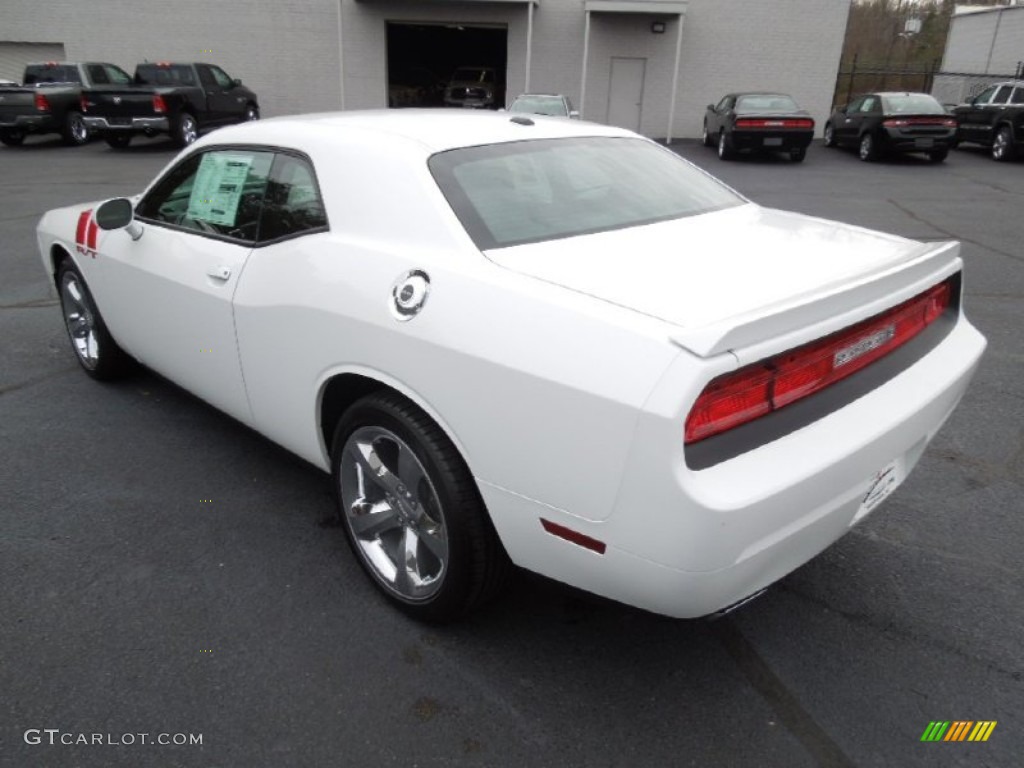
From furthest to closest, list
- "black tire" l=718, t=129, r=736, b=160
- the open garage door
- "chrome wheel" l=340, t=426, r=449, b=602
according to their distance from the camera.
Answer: the open garage door
"black tire" l=718, t=129, r=736, b=160
"chrome wheel" l=340, t=426, r=449, b=602

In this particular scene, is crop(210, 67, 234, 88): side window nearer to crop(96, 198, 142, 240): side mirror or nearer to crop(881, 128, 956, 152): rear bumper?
crop(881, 128, 956, 152): rear bumper

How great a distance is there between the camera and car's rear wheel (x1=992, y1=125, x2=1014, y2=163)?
1691cm

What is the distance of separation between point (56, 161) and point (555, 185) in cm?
1659

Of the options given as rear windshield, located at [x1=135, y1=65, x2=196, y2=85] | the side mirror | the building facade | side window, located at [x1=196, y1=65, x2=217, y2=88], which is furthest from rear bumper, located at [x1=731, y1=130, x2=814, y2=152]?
the side mirror

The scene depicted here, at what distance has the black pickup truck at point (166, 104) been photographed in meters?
16.6

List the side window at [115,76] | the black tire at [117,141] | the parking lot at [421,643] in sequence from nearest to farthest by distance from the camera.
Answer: the parking lot at [421,643], the black tire at [117,141], the side window at [115,76]

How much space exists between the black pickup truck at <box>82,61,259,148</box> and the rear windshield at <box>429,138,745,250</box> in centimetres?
1646

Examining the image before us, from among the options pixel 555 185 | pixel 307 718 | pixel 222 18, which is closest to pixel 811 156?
pixel 222 18

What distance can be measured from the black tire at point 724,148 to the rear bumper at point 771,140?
8.9 inches

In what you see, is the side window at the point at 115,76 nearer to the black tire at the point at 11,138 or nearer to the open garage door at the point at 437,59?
the black tire at the point at 11,138

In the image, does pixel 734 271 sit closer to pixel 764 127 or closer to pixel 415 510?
pixel 415 510

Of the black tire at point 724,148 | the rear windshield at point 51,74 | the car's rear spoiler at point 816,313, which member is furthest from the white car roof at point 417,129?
the rear windshield at point 51,74

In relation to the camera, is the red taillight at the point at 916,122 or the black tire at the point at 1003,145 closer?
the red taillight at the point at 916,122

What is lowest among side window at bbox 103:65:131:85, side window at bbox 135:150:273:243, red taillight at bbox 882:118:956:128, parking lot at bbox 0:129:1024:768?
parking lot at bbox 0:129:1024:768
